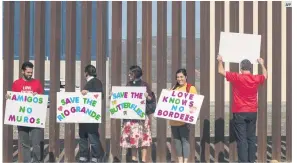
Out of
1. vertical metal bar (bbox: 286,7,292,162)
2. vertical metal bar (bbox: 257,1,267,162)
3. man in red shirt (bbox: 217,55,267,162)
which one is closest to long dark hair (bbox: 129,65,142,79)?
man in red shirt (bbox: 217,55,267,162)

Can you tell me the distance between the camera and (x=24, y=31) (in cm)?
577

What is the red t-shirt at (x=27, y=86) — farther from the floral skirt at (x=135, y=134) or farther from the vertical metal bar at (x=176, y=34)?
the vertical metal bar at (x=176, y=34)

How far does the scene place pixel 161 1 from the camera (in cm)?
577

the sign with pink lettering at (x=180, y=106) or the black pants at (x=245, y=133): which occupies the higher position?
the sign with pink lettering at (x=180, y=106)

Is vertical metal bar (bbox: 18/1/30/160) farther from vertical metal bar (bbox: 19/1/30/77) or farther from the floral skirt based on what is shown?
the floral skirt

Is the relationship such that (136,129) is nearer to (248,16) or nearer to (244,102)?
(244,102)

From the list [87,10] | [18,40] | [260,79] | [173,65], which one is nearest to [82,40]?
[87,10]

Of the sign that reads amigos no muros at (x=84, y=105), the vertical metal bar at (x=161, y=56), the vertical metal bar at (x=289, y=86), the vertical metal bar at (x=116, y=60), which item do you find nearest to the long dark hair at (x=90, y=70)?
the sign that reads amigos no muros at (x=84, y=105)

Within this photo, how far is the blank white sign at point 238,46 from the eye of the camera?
545 cm

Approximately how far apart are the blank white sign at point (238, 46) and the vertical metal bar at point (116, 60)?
4.36 ft

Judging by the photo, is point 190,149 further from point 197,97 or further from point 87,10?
point 87,10

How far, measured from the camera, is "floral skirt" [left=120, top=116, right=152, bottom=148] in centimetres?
540

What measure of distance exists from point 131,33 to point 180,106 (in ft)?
3.98

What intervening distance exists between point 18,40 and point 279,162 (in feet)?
12.8
